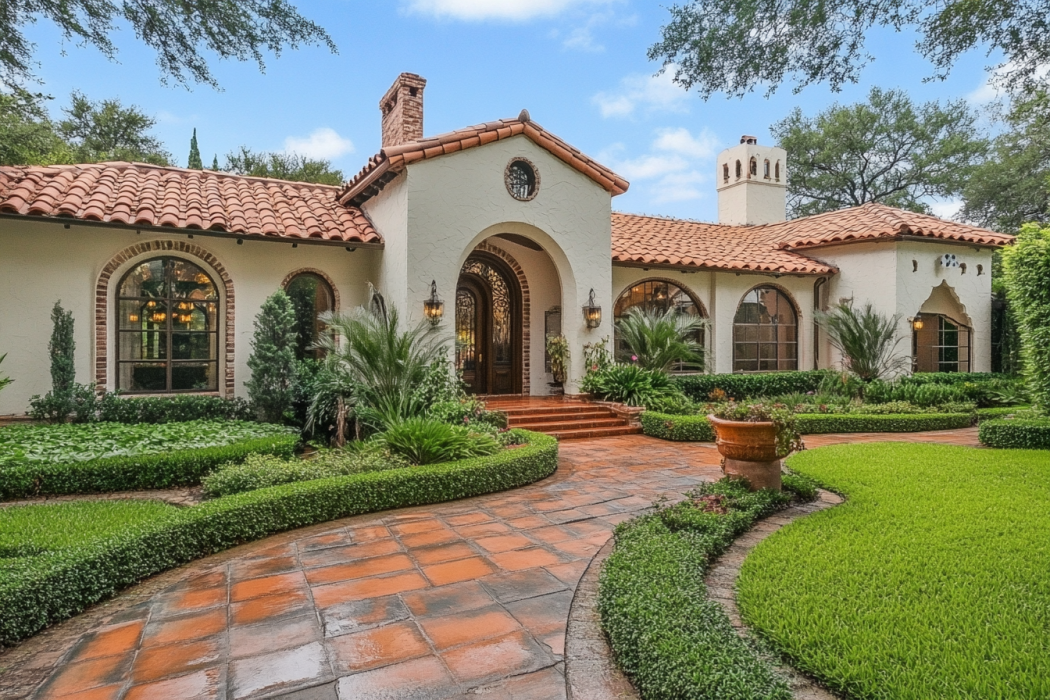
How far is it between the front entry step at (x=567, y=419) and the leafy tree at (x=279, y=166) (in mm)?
18257

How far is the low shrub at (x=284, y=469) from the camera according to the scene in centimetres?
604

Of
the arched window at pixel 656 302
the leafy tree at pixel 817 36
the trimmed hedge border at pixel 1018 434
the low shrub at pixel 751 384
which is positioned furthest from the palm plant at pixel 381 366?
the trimmed hedge border at pixel 1018 434

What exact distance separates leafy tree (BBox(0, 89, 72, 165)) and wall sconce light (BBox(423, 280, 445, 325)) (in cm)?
642

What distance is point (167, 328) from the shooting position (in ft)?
32.8

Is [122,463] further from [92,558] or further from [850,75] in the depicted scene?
[850,75]

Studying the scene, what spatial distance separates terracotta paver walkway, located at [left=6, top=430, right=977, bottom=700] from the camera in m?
2.73

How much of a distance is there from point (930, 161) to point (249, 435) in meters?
30.7

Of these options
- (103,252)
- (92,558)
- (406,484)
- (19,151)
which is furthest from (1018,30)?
(19,151)

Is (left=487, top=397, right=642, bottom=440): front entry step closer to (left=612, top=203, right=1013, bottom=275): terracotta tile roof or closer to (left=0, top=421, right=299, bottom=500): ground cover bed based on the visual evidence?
(left=612, top=203, right=1013, bottom=275): terracotta tile roof

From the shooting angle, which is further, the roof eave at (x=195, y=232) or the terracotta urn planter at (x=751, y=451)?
the roof eave at (x=195, y=232)

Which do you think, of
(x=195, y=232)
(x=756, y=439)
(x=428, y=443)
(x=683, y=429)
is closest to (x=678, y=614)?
(x=756, y=439)

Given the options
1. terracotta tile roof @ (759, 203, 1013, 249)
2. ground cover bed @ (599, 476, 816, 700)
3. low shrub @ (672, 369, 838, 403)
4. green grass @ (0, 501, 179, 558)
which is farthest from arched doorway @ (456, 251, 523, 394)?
terracotta tile roof @ (759, 203, 1013, 249)

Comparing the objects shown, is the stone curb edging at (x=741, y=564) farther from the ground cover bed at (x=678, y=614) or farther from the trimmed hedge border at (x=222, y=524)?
the trimmed hedge border at (x=222, y=524)

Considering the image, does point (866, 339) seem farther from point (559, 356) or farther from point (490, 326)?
point (490, 326)
